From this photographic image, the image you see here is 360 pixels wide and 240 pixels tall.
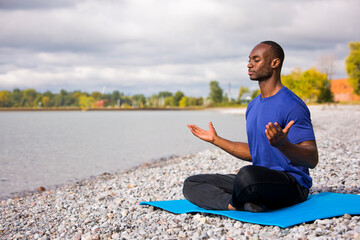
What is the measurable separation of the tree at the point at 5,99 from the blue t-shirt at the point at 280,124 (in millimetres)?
167629

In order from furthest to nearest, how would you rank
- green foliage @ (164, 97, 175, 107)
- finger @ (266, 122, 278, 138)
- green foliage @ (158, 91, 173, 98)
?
green foliage @ (158, 91, 173, 98), green foliage @ (164, 97, 175, 107), finger @ (266, 122, 278, 138)

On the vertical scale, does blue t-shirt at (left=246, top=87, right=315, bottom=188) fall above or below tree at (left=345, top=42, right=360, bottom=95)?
below

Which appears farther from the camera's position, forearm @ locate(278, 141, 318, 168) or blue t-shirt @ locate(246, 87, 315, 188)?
blue t-shirt @ locate(246, 87, 315, 188)

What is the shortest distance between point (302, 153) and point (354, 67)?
50238 millimetres

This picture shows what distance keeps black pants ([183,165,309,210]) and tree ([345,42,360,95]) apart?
49.1 metres

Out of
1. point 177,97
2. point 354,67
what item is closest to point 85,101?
point 177,97

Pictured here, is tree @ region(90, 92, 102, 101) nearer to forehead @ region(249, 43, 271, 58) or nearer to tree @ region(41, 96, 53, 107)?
tree @ region(41, 96, 53, 107)

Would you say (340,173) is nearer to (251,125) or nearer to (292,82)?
(251,125)

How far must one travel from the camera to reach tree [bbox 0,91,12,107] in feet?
493

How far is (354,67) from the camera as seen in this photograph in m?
46.7

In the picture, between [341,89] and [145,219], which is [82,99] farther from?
[145,219]

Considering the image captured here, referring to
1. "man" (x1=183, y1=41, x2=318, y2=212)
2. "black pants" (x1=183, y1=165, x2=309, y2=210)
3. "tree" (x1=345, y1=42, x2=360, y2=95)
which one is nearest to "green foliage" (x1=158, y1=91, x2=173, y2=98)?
"tree" (x1=345, y1=42, x2=360, y2=95)

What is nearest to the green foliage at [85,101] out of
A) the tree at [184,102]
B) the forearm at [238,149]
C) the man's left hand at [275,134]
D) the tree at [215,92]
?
the tree at [184,102]

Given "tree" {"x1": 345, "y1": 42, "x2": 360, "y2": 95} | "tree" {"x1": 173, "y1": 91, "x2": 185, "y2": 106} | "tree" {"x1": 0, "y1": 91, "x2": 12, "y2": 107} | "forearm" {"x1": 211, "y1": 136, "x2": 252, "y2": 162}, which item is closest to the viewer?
"forearm" {"x1": 211, "y1": 136, "x2": 252, "y2": 162}
